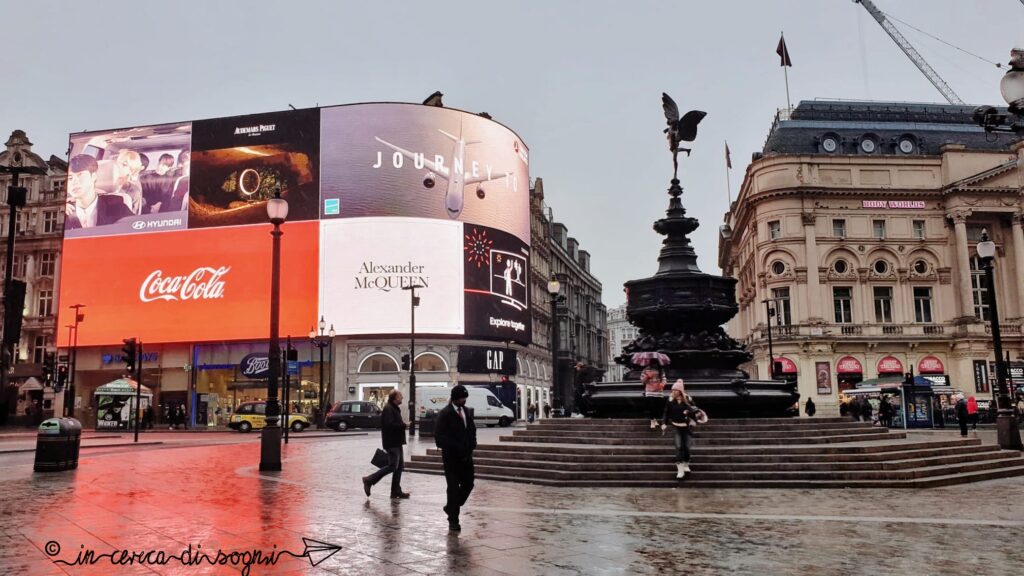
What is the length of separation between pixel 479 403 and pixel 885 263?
3125cm

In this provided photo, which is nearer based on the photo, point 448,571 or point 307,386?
point 448,571

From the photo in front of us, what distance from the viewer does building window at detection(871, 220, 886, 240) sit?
53500 mm

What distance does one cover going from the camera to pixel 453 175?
52688 mm

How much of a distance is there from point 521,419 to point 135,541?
5097cm

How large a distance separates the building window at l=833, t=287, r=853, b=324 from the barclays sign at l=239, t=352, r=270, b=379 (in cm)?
3977

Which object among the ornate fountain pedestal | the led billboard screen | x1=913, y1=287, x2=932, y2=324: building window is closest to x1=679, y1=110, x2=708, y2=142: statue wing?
the ornate fountain pedestal

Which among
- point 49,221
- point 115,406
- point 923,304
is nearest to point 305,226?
point 115,406

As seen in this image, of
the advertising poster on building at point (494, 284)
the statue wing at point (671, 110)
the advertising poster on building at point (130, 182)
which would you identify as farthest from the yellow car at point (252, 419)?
the statue wing at point (671, 110)

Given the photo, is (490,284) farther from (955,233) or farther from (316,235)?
(955,233)

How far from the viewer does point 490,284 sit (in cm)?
5297

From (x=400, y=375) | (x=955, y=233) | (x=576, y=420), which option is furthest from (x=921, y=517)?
(x=955, y=233)

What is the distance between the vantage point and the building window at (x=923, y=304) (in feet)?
175

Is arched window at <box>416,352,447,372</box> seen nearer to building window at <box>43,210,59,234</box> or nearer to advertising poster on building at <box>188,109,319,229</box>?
advertising poster on building at <box>188,109,319,229</box>

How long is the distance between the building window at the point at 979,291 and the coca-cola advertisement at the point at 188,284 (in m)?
46.1
